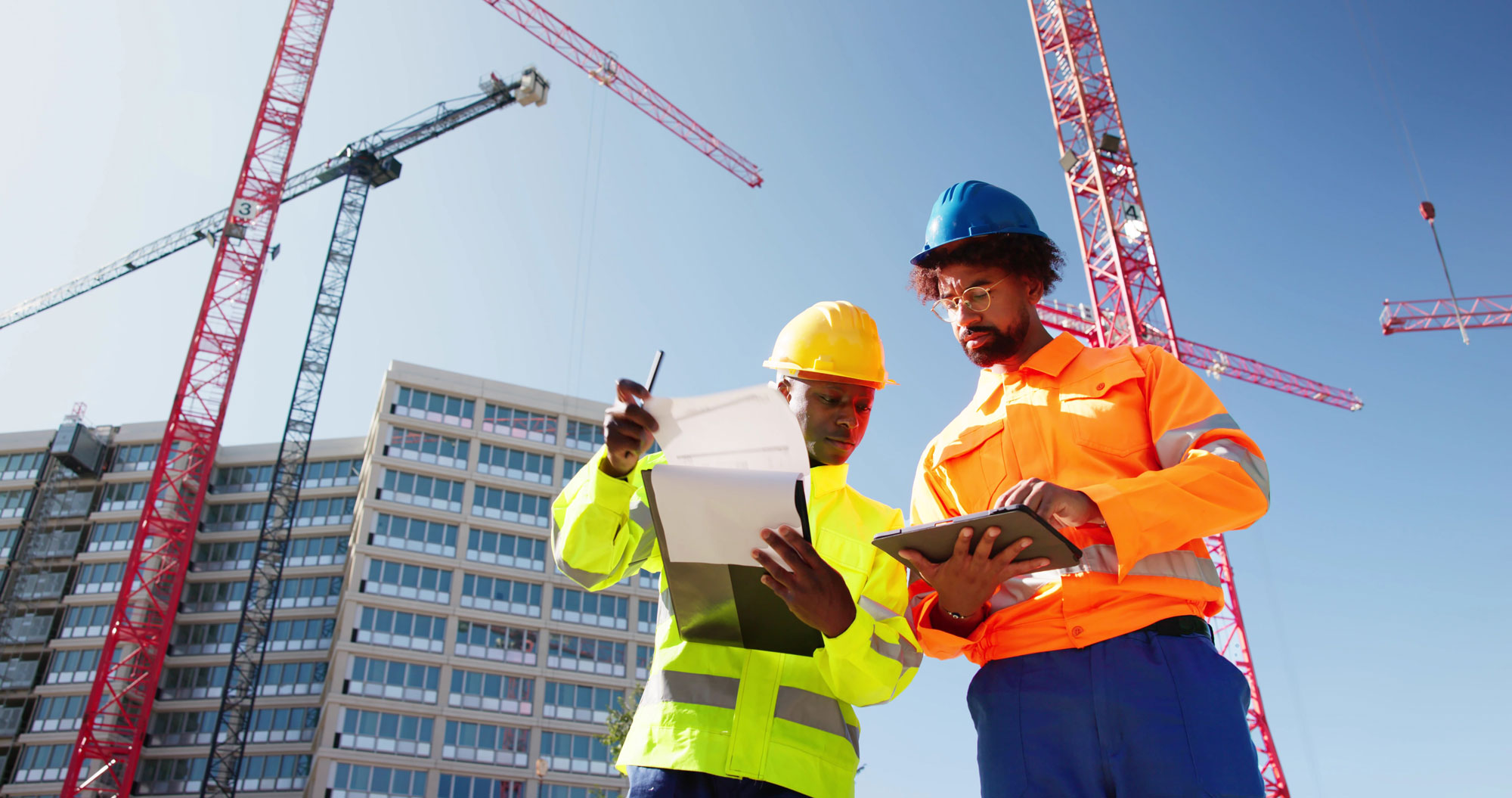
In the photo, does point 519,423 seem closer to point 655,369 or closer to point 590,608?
point 590,608

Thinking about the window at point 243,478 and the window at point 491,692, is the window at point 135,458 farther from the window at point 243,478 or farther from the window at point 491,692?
the window at point 491,692

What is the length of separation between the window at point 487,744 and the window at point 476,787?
72cm

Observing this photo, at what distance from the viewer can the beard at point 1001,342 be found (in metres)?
2.80

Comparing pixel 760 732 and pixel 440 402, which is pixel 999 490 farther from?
pixel 440 402

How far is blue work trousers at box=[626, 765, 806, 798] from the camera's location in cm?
240

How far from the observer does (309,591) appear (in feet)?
160

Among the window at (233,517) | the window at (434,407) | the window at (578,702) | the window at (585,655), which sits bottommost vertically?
the window at (578,702)

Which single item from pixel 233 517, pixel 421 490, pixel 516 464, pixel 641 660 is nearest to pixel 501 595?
pixel 421 490

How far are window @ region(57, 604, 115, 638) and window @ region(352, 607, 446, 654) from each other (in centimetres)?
1467

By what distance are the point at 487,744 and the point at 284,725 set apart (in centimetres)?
977

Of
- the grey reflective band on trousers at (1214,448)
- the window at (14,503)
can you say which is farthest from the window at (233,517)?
the grey reflective band on trousers at (1214,448)

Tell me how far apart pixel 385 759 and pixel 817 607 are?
144 feet

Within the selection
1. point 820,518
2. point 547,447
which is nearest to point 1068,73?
point 547,447

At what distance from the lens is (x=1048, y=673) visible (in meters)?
2.24
